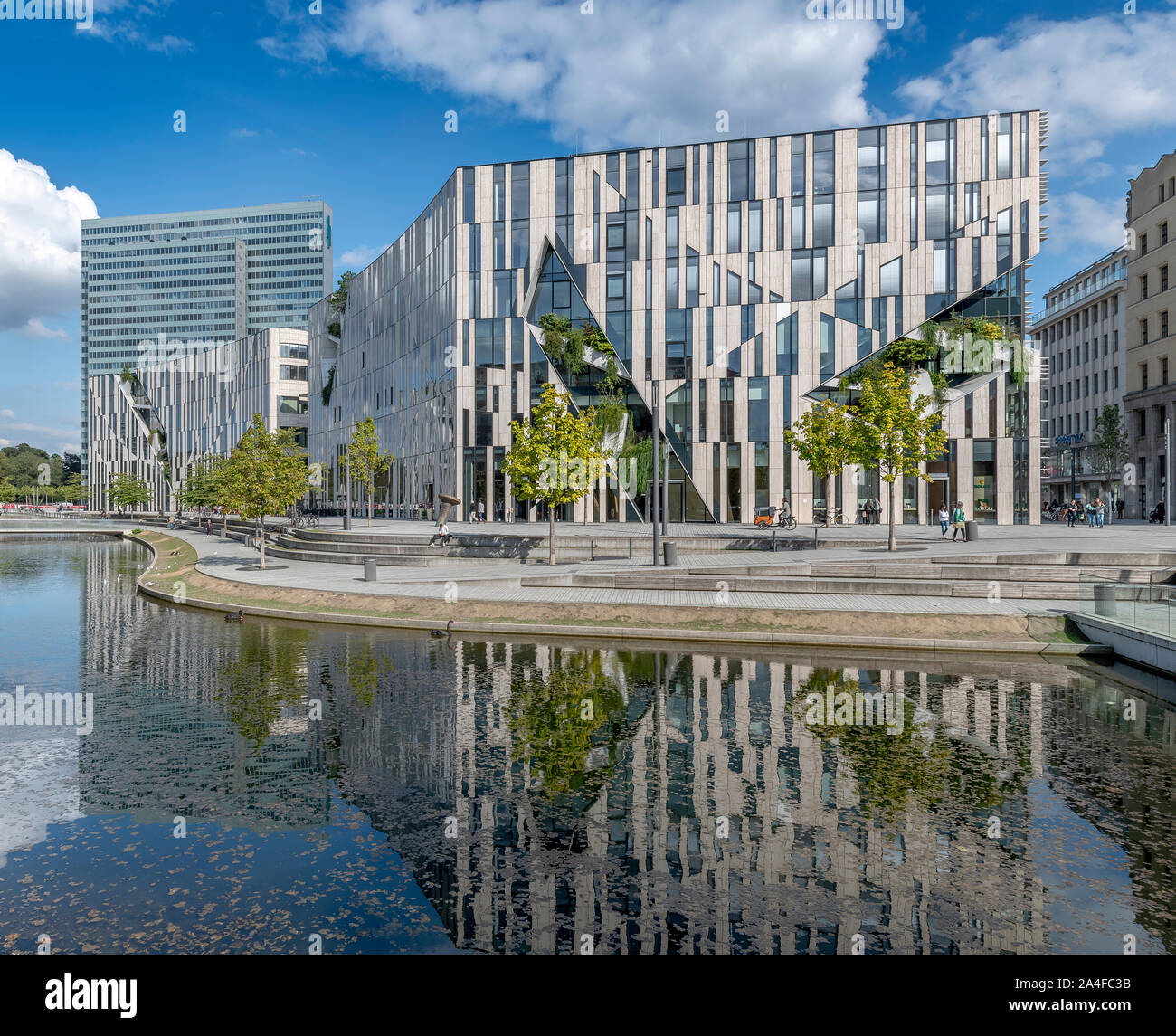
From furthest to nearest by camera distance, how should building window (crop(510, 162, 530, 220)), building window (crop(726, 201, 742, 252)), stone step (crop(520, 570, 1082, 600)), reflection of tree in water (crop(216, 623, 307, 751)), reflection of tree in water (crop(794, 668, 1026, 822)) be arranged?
building window (crop(510, 162, 530, 220)) → building window (crop(726, 201, 742, 252)) → stone step (crop(520, 570, 1082, 600)) → reflection of tree in water (crop(216, 623, 307, 751)) → reflection of tree in water (crop(794, 668, 1026, 822))

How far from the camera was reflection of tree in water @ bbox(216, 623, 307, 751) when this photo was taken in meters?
13.4

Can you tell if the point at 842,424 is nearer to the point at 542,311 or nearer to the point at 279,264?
the point at 542,311

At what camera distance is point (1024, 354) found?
49594 millimetres

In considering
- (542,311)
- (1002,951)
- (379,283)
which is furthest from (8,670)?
(379,283)

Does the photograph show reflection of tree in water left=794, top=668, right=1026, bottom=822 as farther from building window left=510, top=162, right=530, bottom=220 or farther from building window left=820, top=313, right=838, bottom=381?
building window left=510, top=162, right=530, bottom=220

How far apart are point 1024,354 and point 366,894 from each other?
176 ft

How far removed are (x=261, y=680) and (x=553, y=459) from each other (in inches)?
709

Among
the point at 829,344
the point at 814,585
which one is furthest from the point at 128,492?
the point at 814,585

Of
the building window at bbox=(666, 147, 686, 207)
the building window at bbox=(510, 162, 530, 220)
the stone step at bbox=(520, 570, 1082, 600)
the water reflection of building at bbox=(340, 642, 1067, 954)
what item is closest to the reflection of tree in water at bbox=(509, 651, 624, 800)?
the water reflection of building at bbox=(340, 642, 1067, 954)

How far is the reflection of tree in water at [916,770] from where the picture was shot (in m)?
9.42

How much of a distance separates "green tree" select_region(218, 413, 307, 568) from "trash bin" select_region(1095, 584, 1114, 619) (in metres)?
31.9

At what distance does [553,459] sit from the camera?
107ft

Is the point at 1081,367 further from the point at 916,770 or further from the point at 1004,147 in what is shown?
the point at 916,770
